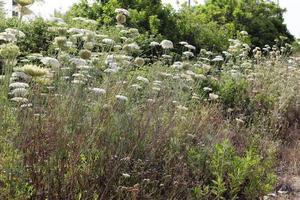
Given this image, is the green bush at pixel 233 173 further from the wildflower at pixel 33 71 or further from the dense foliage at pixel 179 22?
the dense foliage at pixel 179 22

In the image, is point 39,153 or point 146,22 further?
point 146,22

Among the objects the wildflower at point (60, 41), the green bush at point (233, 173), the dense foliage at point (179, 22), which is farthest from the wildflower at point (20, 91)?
the dense foliage at point (179, 22)

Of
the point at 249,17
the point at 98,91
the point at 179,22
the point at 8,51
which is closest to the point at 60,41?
the point at 98,91

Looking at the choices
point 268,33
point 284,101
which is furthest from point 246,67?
point 268,33

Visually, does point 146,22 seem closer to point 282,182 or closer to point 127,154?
point 282,182

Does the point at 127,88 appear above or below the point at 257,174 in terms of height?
above

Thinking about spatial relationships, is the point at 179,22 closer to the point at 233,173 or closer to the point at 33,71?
the point at 233,173

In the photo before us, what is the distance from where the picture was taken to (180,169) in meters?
4.45

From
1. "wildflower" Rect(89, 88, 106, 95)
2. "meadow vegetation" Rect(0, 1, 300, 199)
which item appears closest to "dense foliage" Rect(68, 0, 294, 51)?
"meadow vegetation" Rect(0, 1, 300, 199)

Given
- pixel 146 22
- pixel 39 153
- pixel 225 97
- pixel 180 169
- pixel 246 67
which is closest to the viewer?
pixel 39 153

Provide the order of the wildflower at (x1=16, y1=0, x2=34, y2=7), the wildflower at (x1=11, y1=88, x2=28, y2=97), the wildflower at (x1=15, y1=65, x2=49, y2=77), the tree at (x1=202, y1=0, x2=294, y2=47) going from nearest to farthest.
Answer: the wildflower at (x1=15, y1=65, x2=49, y2=77) < the wildflower at (x1=11, y1=88, x2=28, y2=97) < the wildflower at (x1=16, y1=0, x2=34, y2=7) < the tree at (x1=202, y1=0, x2=294, y2=47)

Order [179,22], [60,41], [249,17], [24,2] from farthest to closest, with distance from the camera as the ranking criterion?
[249,17] < [179,22] < [60,41] < [24,2]

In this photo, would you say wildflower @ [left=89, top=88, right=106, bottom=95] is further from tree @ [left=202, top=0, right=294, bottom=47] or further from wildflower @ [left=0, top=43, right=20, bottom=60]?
tree @ [left=202, top=0, right=294, bottom=47]

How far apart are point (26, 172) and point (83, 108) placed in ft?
2.92
